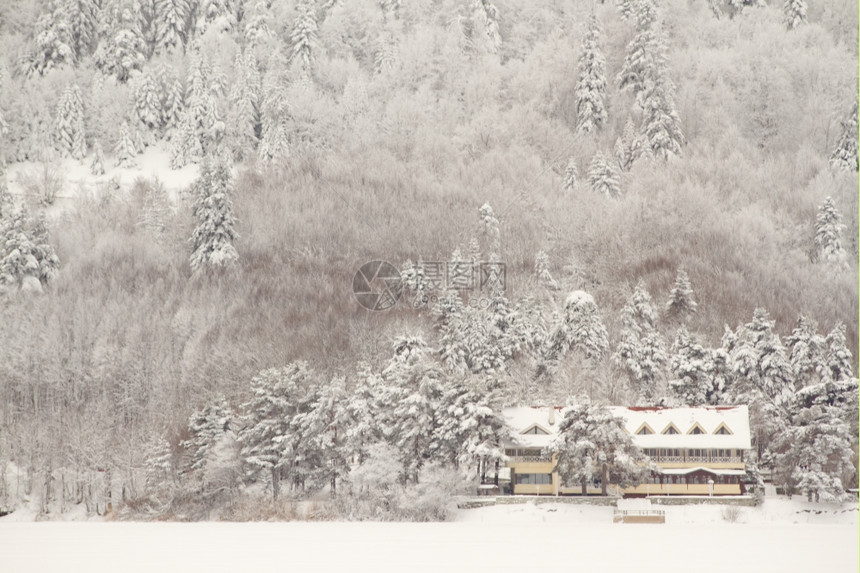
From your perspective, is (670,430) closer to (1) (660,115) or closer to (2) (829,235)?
(2) (829,235)

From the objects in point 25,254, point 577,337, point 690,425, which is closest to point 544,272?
point 577,337

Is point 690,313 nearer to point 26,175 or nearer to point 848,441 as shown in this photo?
point 848,441

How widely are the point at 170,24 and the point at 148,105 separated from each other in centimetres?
2163

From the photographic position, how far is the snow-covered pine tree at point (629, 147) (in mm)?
114750

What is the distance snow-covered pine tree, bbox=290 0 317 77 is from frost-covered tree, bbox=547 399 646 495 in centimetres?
9465

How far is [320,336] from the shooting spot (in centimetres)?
8362

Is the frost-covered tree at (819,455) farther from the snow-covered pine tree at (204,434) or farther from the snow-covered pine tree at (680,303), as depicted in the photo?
the snow-covered pine tree at (204,434)

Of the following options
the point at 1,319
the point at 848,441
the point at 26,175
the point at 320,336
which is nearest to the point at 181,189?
the point at 26,175

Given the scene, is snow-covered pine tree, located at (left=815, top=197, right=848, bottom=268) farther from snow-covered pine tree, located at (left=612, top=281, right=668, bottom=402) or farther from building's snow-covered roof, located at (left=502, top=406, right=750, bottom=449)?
building's snow-covered roof, located at (left=502, top=406, right=750, bottom=449)

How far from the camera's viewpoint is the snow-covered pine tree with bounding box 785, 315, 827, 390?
64750 millimetres

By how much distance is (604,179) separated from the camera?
108 m

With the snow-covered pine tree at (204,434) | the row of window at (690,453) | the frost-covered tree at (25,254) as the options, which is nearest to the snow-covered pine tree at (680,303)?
the row of window at (690,453)

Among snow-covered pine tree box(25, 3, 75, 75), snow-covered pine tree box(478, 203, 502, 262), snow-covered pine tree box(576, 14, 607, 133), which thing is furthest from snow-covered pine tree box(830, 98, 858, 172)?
snow-covered pine tree box(25, 3, 75, 75)

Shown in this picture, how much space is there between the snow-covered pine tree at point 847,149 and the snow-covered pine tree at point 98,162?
86.3 metres
